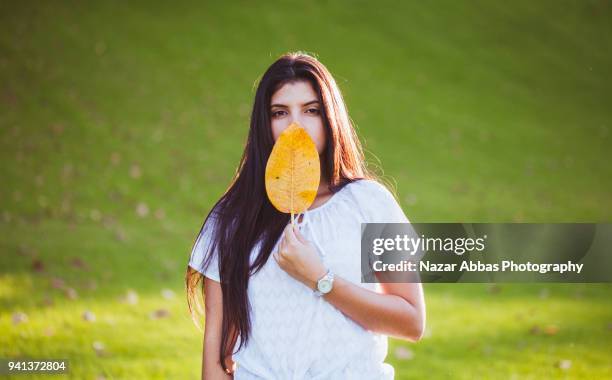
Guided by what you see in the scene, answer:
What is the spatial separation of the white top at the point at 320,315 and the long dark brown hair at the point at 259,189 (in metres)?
0.03

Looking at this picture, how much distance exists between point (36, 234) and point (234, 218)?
4.36 meters

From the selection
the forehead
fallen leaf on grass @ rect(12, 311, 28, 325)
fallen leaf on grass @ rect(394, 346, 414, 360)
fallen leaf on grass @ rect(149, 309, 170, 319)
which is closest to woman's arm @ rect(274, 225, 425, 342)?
the forehead

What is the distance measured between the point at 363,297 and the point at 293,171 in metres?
0.30

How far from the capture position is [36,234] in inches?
223

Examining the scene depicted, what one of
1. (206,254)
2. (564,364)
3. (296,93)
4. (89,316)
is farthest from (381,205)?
(89,316)

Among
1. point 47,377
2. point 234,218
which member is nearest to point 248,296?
point 234,218

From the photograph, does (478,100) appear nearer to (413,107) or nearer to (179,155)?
(413,107)

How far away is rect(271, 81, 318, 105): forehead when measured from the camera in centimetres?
168

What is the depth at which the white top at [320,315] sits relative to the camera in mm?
1628

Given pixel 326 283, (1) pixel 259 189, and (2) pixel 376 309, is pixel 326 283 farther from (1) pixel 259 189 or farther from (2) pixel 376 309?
(1) pixel 259 189

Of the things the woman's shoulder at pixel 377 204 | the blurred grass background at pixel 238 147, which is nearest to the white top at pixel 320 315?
the woman's shoulder at pixel 377 204

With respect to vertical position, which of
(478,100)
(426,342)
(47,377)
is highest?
(478,100)

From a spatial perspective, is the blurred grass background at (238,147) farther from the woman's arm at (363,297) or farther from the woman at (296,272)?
the woman's arm at (363,297)

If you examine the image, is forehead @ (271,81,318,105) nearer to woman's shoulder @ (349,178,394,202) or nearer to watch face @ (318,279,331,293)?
→ woman's shoulder @ (349,178,394,202)
